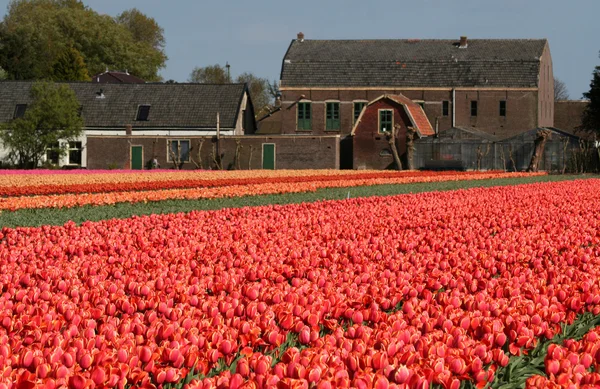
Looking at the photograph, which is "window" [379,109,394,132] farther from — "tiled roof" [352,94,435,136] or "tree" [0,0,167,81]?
"tree" [0,0,167,81]

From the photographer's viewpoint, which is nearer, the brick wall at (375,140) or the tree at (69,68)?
the brick wall at (375,140)

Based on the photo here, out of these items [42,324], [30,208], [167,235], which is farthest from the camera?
[30,208]

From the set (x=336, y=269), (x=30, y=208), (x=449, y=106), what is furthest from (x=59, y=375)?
(x=449, y=106)

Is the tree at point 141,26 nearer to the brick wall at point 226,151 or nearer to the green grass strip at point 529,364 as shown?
the brick wall at point 226,151

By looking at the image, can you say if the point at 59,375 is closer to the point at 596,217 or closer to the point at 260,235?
the point at 260,235

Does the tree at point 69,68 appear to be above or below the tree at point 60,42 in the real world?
below

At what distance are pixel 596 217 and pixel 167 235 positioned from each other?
7348 mm

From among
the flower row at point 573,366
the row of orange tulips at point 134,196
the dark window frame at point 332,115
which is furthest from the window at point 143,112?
the flower row at point 573,366

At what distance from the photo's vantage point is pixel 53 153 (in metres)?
55.1

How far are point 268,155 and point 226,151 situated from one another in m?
2.69

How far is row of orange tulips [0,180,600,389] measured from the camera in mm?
4512

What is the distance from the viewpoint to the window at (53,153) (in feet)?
177

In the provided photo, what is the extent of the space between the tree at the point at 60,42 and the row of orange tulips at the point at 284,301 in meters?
83.8

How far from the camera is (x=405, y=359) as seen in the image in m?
4.64
